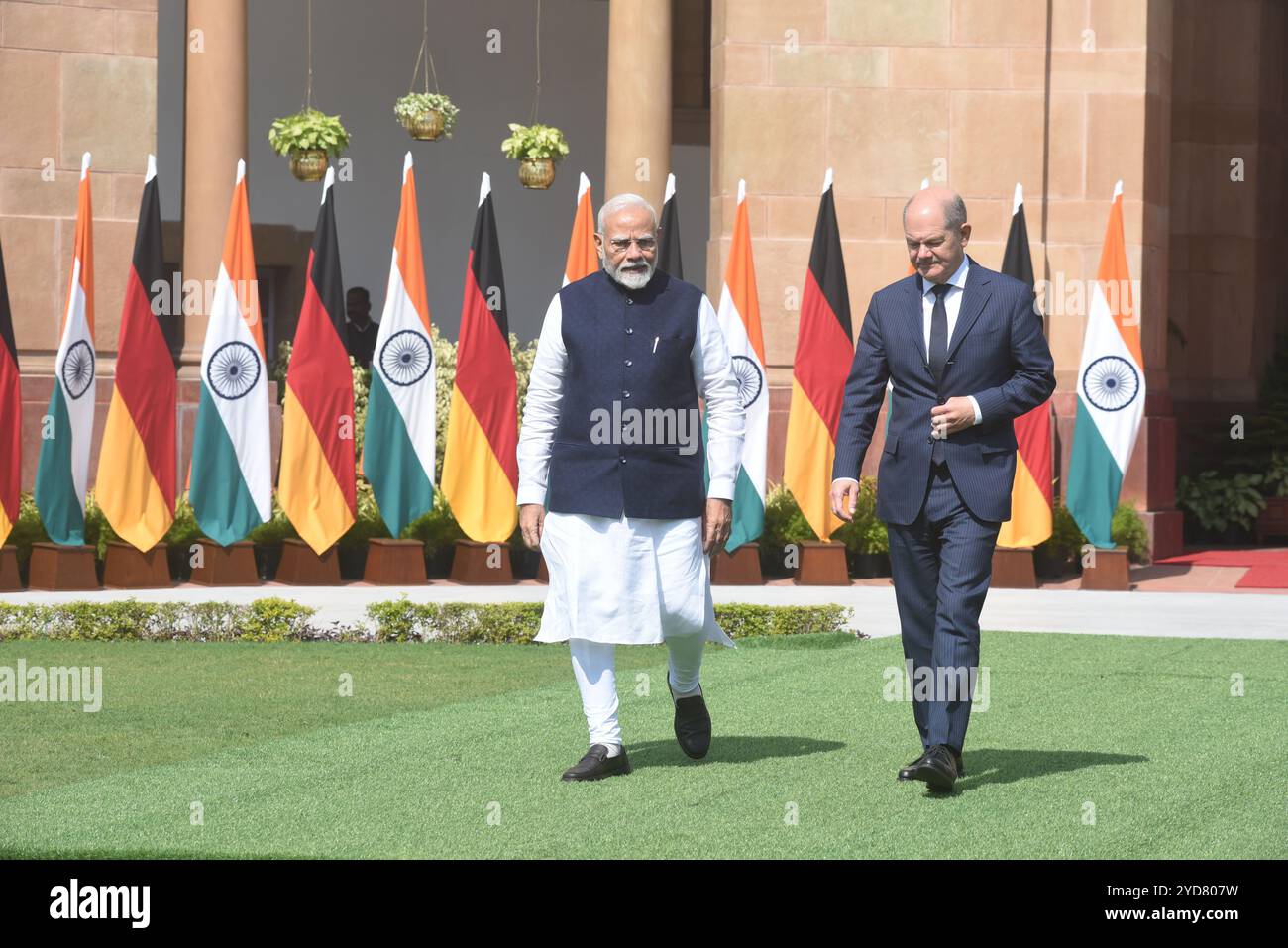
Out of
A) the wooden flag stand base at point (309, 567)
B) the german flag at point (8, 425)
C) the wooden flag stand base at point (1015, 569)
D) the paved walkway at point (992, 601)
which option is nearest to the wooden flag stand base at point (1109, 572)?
the paved walkway at point (992, 601)

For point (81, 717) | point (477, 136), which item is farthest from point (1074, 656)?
point (477, 136)

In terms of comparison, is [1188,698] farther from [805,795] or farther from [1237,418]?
[1237,418]

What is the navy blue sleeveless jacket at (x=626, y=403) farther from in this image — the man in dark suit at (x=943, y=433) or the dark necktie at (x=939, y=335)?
the dark necktie at (x=939, y=335)

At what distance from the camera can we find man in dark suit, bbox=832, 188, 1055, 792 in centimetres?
716

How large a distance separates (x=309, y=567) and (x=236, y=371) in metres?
1.76

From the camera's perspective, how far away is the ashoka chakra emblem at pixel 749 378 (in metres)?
16.3

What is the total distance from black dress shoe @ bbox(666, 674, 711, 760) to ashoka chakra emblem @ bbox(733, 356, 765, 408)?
333 inches

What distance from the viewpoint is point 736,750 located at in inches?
322

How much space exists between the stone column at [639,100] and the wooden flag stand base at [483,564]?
3.92m

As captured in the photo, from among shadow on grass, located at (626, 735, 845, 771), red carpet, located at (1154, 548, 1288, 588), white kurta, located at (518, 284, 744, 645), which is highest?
white kurta, located at (518, 284, 744, 645)

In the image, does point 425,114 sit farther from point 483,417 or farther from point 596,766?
point 596,766

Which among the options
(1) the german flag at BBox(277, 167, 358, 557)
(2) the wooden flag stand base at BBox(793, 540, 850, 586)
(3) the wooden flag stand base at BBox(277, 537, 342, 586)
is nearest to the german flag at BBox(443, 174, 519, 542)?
(1) the german flag at BBox(277, 167, 358, 557)

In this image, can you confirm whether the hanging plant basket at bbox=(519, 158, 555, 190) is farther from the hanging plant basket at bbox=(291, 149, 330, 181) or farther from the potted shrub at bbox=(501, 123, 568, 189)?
the hanging plant basket at bbox=(291, 149, 330, 181)

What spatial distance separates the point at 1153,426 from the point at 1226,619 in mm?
5068
